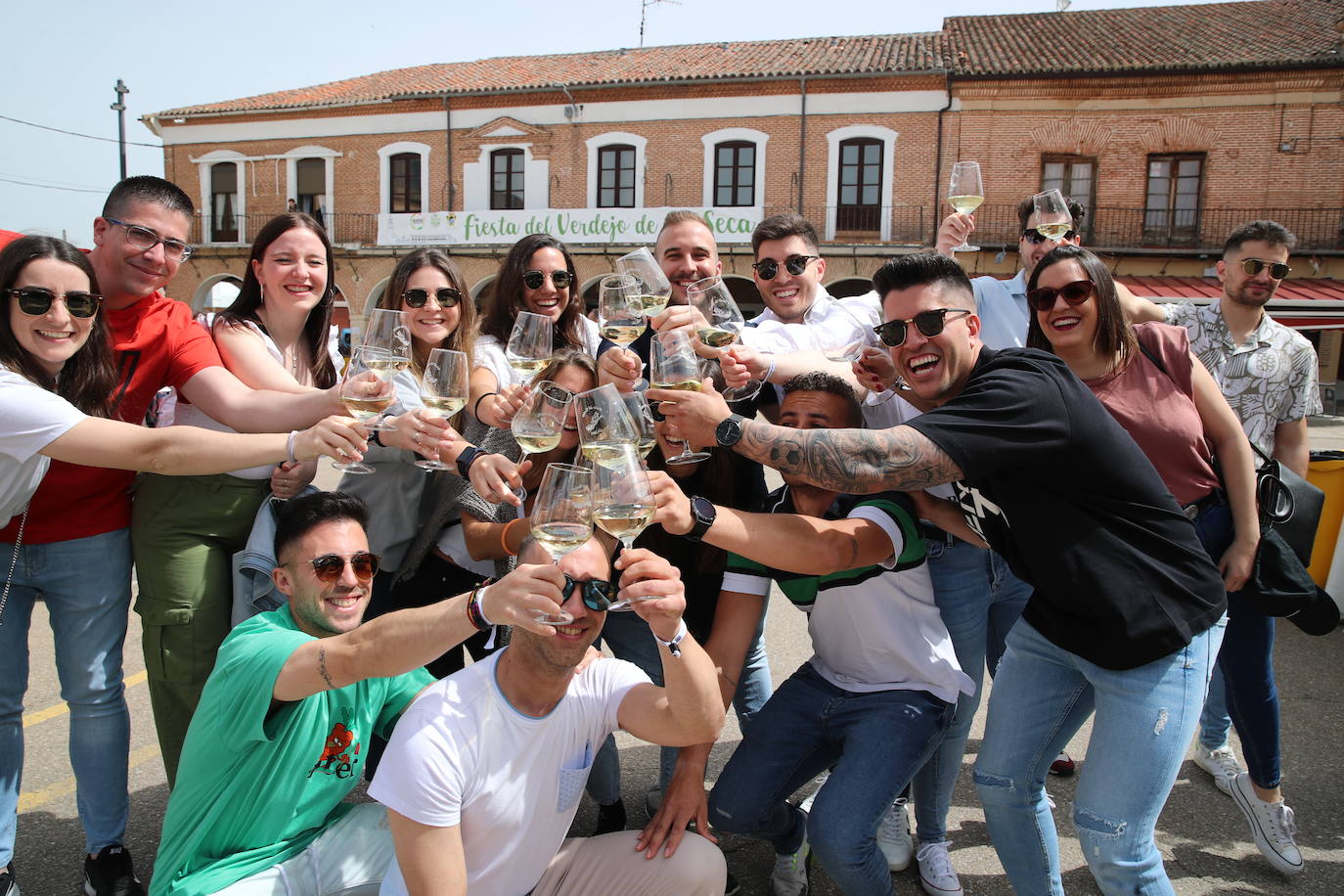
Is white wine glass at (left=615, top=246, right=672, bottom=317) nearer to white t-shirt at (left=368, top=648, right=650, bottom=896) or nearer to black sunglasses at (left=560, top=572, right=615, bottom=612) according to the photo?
black sunglasses at (left=560, top=572, right=615, bottom=612)

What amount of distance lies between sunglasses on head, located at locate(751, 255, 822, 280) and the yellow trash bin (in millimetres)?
4164

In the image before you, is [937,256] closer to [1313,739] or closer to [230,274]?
[1313,739]

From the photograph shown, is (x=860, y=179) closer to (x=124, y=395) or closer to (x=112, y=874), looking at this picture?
(x=124, y=395)

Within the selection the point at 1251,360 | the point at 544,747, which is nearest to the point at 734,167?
the point at 1251,360

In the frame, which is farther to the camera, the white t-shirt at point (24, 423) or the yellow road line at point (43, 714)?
the yellow road line at point (43, 714)

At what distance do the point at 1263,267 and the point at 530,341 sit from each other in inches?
126

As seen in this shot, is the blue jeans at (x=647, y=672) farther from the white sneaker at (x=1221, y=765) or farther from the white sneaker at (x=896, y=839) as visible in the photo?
the white sneaker at (x=1221, y=765)

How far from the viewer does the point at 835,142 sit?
900 inches

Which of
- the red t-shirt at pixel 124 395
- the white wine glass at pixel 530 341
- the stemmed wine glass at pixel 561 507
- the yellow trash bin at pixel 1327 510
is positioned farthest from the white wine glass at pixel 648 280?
the yellow trash bin at pixel 1327 510

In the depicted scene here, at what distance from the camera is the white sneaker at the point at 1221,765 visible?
12.0 ft

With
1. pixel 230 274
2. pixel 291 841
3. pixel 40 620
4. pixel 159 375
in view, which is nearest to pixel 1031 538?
pixel 291 841

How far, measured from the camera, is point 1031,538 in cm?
233

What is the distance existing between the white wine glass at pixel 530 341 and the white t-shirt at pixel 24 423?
1262 mm

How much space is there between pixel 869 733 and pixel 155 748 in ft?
10.7
